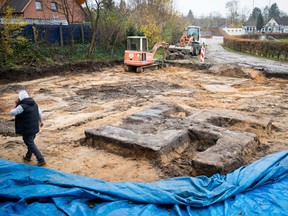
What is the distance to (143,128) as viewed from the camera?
6.83 m

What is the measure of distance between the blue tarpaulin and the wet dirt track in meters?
0.93

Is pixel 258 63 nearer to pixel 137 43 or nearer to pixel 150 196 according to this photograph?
pixel 137 43

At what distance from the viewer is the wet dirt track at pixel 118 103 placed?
18.3 ft

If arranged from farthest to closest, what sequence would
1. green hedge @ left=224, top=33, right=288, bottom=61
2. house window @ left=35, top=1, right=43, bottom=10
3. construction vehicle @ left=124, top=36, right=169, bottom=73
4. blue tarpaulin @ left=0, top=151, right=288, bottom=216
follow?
house window @ left=35, top=1, right=43, bottom=10
green hedge @ left=224, top=33, right=288, bottom=61
construction vehicle @ left=124, top=36, right=169, bottom=73
blue tarpaulin @ left=0, top=151, right=288, bottom=216

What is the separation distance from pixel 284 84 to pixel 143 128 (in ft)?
32.3

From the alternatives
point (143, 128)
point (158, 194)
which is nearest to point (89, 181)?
point (158, 194)

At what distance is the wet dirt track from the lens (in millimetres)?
5566

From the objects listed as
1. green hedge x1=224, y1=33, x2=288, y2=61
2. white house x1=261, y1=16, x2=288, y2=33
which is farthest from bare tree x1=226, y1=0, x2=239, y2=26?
green hedge x1=224, y1=33, x2=288, y2=61

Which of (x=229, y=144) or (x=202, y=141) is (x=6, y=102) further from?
(x=229, y=144)

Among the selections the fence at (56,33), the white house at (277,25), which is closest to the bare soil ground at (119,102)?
the fence at (56,33)

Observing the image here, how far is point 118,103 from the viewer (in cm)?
1024

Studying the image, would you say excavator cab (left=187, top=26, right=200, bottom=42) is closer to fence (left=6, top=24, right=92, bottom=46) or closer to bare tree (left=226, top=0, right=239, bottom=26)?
fence (left=6, top=24, right=92, bottom=46)

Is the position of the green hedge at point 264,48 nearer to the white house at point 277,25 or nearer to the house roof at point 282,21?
the white house at point 277,25

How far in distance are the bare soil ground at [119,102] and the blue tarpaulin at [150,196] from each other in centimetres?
94
